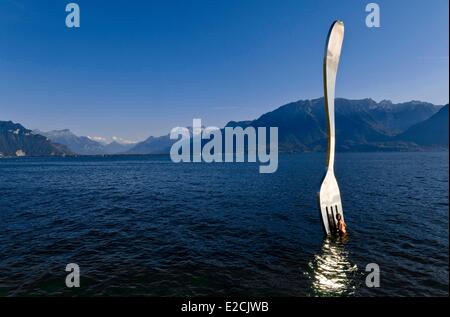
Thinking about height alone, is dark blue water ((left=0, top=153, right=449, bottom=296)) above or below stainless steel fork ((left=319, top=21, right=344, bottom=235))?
Result: below

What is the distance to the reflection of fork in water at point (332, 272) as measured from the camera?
17125 mm

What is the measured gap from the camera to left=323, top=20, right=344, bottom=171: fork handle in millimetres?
22188

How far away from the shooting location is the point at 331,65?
908 inches

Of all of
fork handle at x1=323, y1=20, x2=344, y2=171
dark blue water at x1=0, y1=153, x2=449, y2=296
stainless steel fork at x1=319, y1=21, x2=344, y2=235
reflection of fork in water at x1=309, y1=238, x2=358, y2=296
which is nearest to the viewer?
reflection of fork in water at x1=309, y1=238, x2=358, y2=296

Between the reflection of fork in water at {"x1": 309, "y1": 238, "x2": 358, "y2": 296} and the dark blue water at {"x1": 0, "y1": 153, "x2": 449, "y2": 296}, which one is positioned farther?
the dark blue water at {"x1": 0, "y1": 153, "x2": 449, "y2": 296}

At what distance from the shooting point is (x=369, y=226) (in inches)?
1233

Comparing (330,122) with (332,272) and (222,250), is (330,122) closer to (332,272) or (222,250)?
(332,272)

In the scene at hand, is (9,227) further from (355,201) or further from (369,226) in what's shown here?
(355,201)

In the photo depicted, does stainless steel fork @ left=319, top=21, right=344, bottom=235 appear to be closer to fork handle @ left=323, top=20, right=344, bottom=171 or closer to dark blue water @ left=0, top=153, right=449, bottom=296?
fork handle @ left=323, top=20, right=344, bottom=171

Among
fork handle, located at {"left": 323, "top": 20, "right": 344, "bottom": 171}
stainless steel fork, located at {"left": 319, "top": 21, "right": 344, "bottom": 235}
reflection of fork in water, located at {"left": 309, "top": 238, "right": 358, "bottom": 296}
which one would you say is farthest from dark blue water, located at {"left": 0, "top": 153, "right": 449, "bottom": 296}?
fork handle, located at {"left": 323, "top": 20, "right": 344, "bottom": 171}

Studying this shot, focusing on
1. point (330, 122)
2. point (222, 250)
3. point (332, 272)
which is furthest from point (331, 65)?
point (222, 250)
